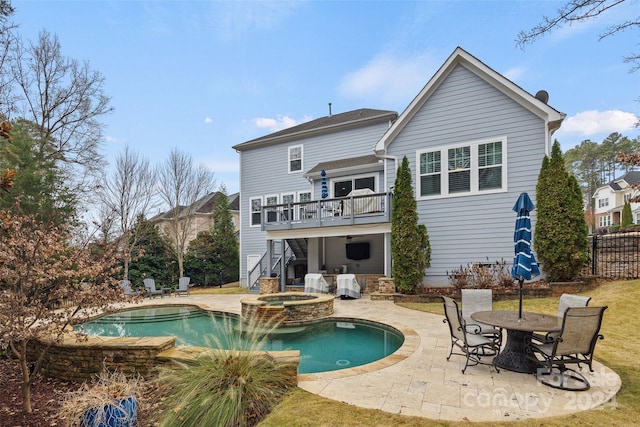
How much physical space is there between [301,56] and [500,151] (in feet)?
33.8

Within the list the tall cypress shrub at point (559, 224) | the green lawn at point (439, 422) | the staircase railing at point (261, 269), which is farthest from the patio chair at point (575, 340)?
the staircase railing at point (261, 269)

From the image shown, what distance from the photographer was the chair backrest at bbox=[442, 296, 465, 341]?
5.29 metres

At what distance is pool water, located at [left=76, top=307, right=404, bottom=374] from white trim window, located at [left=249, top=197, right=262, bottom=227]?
750 centimetres

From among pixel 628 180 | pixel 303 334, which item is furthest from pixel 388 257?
pixel 628 180

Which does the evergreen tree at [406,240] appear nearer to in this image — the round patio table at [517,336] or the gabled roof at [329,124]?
the gabled roof at [329,124]

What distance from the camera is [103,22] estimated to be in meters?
12.2

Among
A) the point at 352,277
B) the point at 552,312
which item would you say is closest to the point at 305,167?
the point at 352,277

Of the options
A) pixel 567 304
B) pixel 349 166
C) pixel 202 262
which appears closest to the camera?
pixel 567 304

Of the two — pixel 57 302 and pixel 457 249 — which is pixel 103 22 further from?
pixel 457 249

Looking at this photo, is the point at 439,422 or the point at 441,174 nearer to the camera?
the point at 439,422

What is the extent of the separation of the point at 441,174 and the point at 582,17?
8337 mm

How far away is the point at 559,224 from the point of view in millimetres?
10281

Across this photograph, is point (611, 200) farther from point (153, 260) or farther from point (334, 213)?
point (153, 260)

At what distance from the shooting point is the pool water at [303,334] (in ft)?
21.9
